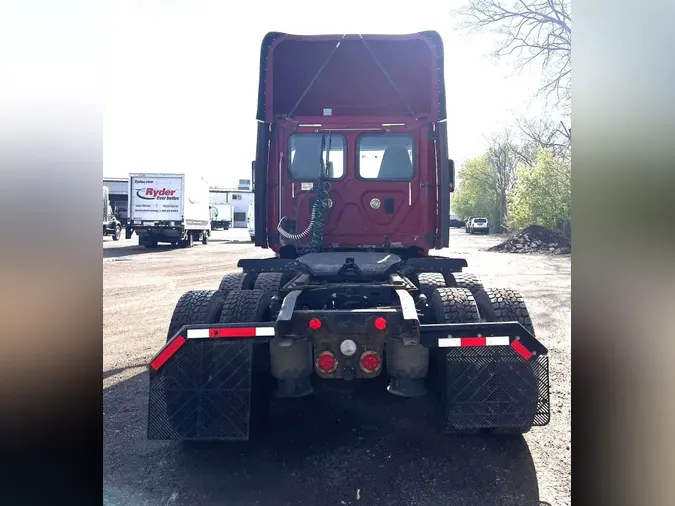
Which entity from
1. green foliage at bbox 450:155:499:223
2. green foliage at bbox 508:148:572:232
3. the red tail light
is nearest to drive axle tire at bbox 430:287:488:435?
the red tail light

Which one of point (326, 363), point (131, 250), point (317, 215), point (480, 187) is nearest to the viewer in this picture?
point (326, 363)

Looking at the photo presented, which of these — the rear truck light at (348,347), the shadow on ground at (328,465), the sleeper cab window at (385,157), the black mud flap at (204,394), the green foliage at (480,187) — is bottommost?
the shadow on ground at (328,465)

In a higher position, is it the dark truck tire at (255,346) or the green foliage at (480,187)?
the green foliage at (480,187)

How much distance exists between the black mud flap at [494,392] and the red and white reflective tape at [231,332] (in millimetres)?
1155

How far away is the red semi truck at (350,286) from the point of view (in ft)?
9.00

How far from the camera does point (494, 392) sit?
2.87 meters

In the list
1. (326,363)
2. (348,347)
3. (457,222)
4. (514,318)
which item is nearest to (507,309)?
(514,318)

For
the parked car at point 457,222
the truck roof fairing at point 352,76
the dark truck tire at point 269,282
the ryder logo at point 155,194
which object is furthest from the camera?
the parked car at point 457,222

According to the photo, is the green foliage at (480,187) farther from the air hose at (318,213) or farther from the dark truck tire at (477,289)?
the dark truck tire at (477,289)

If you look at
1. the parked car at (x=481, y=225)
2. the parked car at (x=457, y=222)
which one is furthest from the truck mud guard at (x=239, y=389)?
the parked car at (x=457, y=222)

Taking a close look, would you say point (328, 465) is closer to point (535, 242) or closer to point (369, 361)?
point (369, 361)

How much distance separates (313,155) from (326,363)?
9.09ft

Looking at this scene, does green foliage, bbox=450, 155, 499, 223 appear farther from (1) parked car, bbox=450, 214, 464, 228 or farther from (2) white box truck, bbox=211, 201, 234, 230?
(2) white box truck, bbox=211, 201, 234, 230
